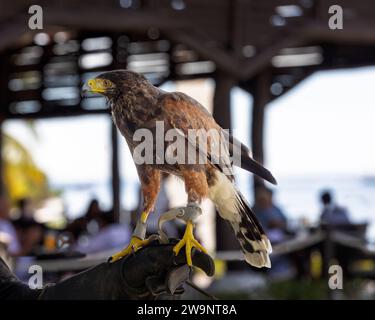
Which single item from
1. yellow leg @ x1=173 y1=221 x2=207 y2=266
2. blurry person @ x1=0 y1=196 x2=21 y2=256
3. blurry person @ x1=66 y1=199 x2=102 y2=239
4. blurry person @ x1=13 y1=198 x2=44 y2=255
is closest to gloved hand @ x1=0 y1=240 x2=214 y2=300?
yellow leg @ x1=173 y1=221 x2=207 y2=266

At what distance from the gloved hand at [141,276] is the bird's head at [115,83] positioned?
1.27ft

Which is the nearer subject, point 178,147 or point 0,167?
point 178,147

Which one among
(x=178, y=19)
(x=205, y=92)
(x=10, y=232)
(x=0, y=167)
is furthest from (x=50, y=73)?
(x=10, y=232)

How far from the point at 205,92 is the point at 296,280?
542 cm

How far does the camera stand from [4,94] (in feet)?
32.4

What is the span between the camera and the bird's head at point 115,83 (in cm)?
195

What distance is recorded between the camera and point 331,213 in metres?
6.52

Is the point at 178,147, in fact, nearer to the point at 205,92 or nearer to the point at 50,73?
the point at 50,73

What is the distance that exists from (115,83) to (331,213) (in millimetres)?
4768

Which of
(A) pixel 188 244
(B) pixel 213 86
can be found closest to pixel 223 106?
(B) pixel 213 86

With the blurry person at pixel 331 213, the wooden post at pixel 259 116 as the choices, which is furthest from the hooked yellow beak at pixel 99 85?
the wooden post at pixel 259 116

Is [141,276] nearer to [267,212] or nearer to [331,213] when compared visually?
[267,212]

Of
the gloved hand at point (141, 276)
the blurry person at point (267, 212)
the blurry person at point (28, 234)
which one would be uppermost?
the gloved hand at point (141, 276)

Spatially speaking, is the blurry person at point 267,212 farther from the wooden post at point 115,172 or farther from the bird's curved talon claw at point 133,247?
the wooden post at point 115,172
